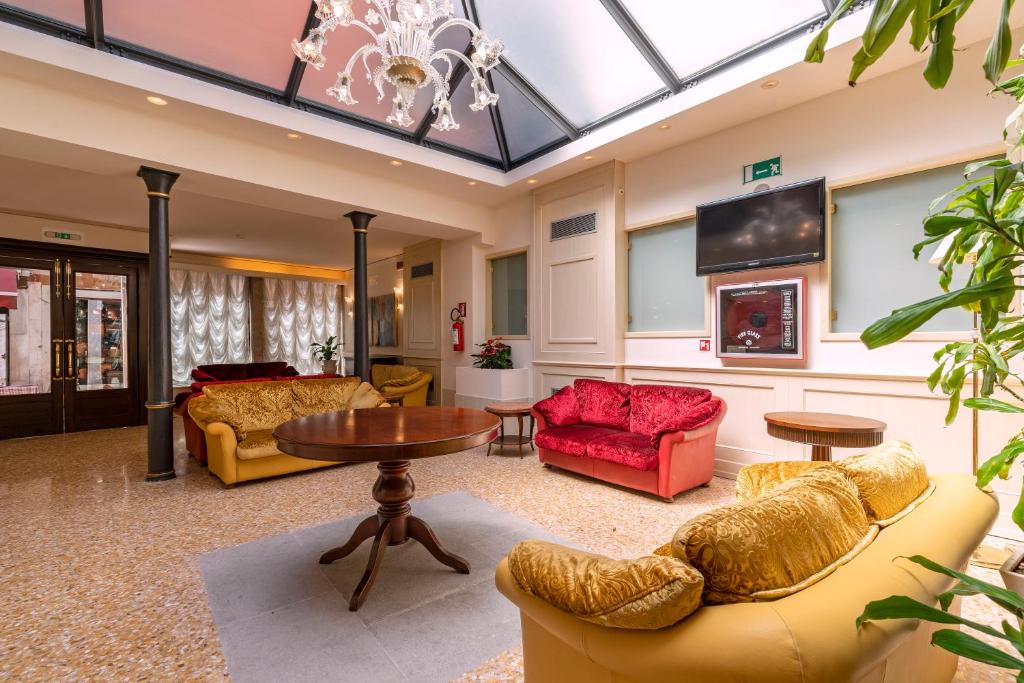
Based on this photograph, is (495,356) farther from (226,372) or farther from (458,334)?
(226,372)

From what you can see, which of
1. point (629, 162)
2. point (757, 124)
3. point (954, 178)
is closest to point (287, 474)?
point (629, 162)

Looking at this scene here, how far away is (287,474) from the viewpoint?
169 inches

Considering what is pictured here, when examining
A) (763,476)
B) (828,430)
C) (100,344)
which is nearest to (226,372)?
(100,344)

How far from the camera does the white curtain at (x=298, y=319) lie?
34.0 ft

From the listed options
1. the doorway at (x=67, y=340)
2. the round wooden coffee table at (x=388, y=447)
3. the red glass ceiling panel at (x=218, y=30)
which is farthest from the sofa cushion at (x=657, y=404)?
the doorway at (x=67, y=340)

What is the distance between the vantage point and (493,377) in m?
5.92

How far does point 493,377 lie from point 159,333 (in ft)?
11.2

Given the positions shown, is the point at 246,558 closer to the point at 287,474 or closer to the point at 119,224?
the point at 287,474

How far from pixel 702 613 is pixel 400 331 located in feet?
26.9

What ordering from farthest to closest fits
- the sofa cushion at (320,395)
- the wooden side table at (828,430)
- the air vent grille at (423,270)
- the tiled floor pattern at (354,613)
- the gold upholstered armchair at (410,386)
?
the air vent grille at (423,270) → the gold upholstered armchair at (410,386) → the sofa cushion at (320,395) → the wooden side table at (828,430) → the tiled floor pattern at (354,613)

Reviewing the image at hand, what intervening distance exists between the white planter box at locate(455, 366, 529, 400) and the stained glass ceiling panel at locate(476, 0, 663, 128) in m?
3.07

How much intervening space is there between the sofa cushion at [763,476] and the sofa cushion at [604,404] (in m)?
1.89

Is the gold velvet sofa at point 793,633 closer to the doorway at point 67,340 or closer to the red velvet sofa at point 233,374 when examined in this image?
the red velvet sofa at point 233,374

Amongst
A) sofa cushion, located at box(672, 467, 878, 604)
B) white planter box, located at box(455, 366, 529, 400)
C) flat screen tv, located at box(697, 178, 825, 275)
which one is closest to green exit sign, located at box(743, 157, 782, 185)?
flat screen tv, located at box(697, 178, 825, 275)
